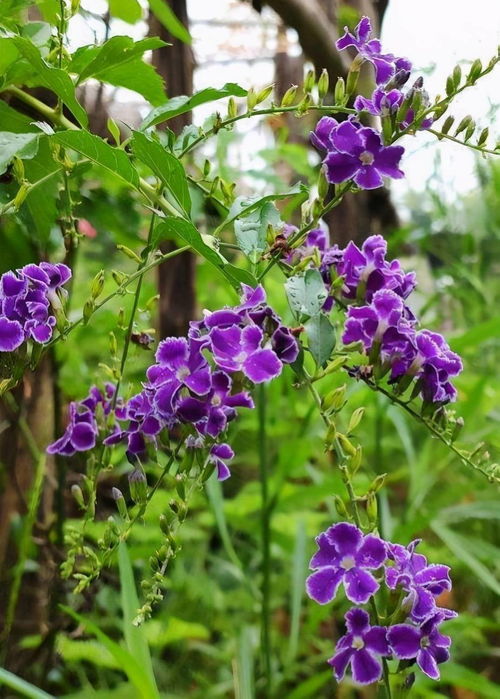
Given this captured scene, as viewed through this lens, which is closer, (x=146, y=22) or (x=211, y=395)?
(x=211, y=395)

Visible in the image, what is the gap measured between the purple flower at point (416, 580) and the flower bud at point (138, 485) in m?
0.18

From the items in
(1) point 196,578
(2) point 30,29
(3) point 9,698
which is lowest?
(1) point 196,578

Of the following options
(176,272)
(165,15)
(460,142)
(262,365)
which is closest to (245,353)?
(262,365)

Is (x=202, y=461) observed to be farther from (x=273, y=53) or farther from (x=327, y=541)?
(x=273, y=53)

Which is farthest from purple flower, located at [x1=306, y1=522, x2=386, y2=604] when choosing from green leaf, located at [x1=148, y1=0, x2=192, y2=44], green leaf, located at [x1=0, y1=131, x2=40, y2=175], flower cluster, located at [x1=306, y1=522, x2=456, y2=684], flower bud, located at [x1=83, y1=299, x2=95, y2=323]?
green leaf, located at [x1=148, y1=0, x2=192, y2=44]

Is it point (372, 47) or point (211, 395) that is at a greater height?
point (372, 47)

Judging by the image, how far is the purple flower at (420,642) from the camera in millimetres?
451

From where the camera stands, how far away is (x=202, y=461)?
1.67ft

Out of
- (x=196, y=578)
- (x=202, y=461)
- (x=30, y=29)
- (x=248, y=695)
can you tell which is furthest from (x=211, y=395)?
(x=196, y=578)

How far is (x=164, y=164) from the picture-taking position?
47 cm

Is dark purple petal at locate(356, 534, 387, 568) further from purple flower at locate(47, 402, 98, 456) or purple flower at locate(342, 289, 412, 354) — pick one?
purple flower at locate(47, 402, 98, 456)

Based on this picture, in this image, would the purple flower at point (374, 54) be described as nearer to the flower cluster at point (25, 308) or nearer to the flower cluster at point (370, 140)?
the flower cluster at point (370, 140)

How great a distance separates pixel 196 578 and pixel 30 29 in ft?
3.06

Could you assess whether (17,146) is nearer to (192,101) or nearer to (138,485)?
(192,101)
